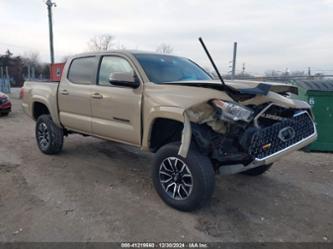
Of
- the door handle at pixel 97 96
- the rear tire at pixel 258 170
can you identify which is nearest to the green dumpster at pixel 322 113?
the rear tire at pixel 258 170

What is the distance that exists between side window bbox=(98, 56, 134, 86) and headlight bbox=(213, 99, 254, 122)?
171 cm

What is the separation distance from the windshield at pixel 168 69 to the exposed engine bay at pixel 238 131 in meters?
1.06

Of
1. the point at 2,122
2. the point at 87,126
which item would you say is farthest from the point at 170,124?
the point at 2,122

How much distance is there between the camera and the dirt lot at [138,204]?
10.4 ft

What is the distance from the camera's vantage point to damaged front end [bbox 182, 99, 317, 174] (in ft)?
10.5

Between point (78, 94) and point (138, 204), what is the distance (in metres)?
2.17

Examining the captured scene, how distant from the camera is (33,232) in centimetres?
315

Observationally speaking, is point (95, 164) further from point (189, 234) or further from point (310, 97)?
point (310, 97)

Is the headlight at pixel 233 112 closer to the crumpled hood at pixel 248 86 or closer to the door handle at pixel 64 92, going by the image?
the crumpled hood at pixel 248 86

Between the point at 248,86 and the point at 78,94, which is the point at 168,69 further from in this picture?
the point at 78,94

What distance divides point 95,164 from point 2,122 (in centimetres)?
619

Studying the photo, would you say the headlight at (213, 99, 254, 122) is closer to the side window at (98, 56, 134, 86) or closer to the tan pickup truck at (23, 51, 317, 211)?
the tan pickup truck at (23, 51, 317, 211)

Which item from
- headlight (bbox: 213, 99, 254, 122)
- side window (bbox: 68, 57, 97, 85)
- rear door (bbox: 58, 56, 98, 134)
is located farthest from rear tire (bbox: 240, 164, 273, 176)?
side window (bbox: 68, 57, 97, 85)

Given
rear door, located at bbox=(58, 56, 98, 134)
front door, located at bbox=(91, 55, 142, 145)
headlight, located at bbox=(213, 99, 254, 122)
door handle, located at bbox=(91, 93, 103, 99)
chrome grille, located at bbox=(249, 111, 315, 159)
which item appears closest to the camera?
headlight, located at bbox=(213, 99, 254, 122)
